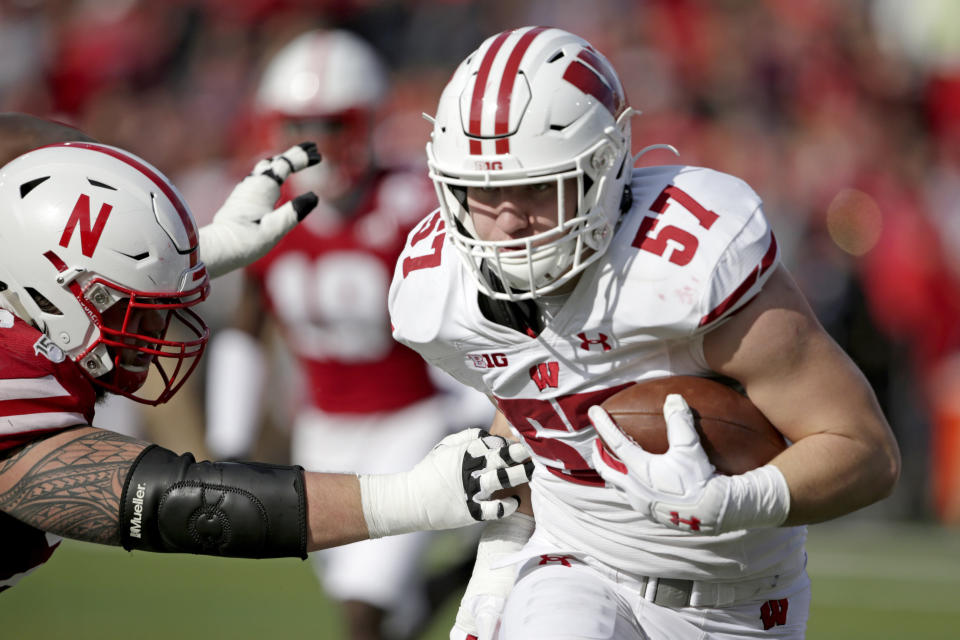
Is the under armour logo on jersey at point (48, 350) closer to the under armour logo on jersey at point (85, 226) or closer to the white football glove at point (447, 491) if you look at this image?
the under armour logo on jersey at point (85, 226)

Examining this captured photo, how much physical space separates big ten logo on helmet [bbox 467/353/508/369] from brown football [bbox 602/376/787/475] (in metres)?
0.30

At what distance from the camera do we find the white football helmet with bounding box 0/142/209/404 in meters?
2.79

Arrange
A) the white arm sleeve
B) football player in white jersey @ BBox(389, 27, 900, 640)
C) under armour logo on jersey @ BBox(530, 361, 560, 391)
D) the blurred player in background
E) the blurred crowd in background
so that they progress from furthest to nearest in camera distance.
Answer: the blurred crowd in background < the white arm sleeve < the blurred player in background < under armour logo on jersey @ BBox(530, 361, 560, 391) < football player in white jersey @ BBox(389, 27, 900, 640)

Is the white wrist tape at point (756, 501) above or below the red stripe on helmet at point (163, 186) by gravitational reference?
below

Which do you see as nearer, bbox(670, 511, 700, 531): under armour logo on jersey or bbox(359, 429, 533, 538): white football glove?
bbox(670, 511, 700, 531): under armour logo on jersey

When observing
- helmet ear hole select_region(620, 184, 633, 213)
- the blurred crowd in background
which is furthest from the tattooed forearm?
the blurred crowd in background

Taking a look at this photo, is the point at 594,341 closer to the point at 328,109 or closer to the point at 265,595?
the point at 328,109

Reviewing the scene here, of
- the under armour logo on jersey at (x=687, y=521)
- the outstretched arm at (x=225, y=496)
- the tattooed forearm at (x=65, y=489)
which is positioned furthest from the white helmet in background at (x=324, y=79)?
the under armour logo on jersey at (x=687, y=521)

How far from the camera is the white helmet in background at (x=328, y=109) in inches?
209

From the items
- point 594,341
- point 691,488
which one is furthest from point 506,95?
point 691,488

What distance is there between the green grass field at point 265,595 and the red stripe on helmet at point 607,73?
122 inches

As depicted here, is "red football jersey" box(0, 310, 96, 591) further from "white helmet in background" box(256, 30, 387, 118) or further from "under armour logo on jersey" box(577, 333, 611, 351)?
"white helmet in background" box(256, 30, 387, 118)

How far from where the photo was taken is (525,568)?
9.49 ft

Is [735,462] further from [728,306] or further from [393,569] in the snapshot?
[393,569]
